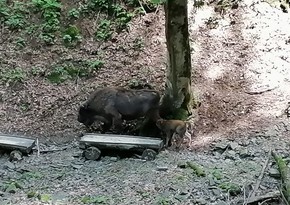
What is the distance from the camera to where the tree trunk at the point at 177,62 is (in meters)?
9.83

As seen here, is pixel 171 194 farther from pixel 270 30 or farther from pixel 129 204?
pixel 270 30

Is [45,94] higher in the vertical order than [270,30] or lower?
lower

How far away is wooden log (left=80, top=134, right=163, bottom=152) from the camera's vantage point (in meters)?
9.05

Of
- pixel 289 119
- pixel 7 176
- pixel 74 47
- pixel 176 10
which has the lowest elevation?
pixel 7 176

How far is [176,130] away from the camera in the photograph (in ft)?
31.6

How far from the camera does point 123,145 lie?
9.07m

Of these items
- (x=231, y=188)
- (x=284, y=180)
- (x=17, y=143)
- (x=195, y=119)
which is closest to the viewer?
(x=284, y=180)

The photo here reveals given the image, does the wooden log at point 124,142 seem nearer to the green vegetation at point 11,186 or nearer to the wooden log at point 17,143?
the wooden log at point 17,143

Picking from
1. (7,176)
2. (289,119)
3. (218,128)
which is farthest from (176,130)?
(7,176)

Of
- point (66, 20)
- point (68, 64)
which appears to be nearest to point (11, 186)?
point (68, 64)

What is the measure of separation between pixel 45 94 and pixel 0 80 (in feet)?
3.90

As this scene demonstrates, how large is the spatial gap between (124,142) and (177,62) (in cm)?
206

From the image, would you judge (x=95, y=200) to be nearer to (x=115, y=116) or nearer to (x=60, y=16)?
(x=115, y=116)

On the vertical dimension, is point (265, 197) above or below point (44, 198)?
above
